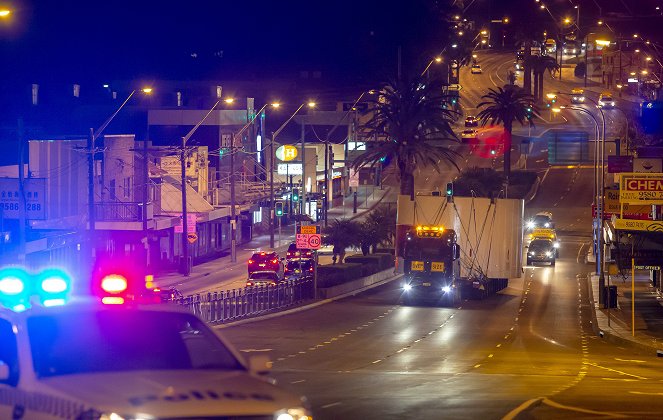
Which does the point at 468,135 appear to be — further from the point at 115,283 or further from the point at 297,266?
the point at 115,283

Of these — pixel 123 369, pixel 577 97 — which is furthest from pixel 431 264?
pixel 577 97

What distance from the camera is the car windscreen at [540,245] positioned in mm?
69500

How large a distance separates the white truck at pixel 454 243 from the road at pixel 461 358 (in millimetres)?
1215

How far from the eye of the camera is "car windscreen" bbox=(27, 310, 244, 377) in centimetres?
823

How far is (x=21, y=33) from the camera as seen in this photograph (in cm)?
10619

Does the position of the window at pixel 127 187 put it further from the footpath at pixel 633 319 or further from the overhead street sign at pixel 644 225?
the overhead street sign at pixel 644 225

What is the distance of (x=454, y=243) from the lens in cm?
4716

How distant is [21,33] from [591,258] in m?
59.3

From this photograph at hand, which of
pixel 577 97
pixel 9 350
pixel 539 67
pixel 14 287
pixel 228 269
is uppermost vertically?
pixel 539 67

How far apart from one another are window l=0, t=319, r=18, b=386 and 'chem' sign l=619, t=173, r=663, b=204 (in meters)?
35.6

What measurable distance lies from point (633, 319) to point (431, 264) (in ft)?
37.1

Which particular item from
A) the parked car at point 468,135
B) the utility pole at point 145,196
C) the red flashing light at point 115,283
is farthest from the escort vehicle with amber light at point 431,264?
the parked car at point 468,135

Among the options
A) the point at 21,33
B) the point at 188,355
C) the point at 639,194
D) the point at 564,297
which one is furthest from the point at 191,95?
the point at 188,355

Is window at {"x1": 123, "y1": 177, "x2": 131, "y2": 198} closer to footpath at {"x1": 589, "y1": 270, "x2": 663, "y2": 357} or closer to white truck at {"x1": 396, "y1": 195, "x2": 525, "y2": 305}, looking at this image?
white truck at {"x1": 396, "y1": 195, "x2": 525, "y2": 305}
